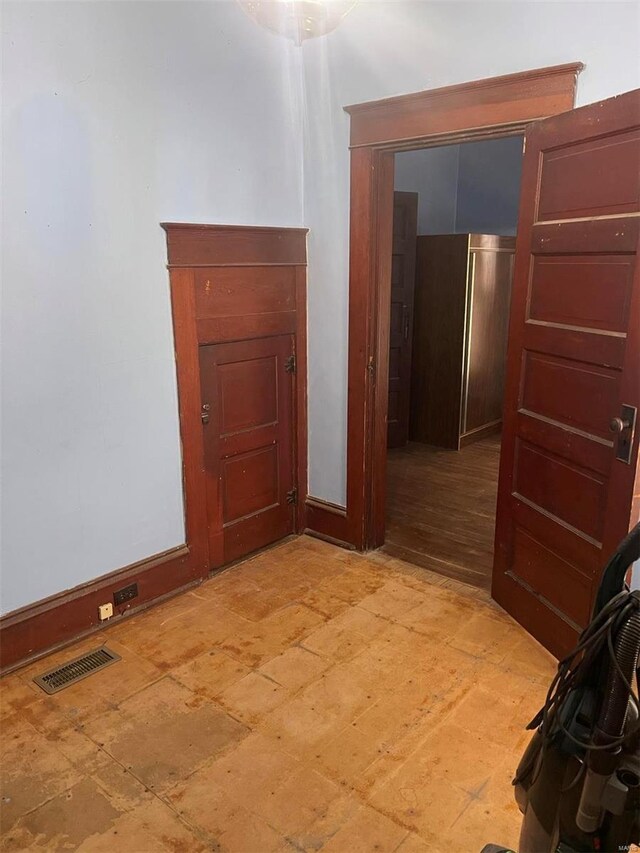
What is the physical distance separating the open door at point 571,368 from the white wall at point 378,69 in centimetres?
33

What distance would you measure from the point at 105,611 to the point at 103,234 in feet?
5.27

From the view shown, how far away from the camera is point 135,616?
9.66ft

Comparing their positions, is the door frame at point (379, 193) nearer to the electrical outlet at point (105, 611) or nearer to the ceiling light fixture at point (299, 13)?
the ceiling light fixture at point (299, 13)

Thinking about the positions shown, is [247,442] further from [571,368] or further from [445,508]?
[571,368]

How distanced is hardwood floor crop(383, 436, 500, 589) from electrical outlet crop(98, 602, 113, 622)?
4.99 ft

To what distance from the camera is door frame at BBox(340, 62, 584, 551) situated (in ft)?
8.54

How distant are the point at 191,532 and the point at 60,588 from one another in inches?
26.9

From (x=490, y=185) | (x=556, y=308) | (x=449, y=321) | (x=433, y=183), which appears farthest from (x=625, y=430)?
(x=490, y=185)

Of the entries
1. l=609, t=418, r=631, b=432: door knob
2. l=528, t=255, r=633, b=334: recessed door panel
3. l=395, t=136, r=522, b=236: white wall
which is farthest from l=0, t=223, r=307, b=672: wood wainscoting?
l=395, t=136, r=522, b=236: white wall

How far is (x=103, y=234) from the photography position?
8.53 feet

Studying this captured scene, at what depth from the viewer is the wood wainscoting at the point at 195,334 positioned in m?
2.66

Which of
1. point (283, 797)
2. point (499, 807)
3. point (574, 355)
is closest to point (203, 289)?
point (574, 355)

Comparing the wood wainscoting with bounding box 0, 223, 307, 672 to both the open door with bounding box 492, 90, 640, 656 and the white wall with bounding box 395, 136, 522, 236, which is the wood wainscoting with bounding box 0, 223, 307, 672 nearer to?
the open door with bounding box 492, 90, 640, 656

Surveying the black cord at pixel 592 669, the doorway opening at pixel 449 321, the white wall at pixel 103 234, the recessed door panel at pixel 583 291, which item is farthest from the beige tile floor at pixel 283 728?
the doorway opening at pixel 449 321
